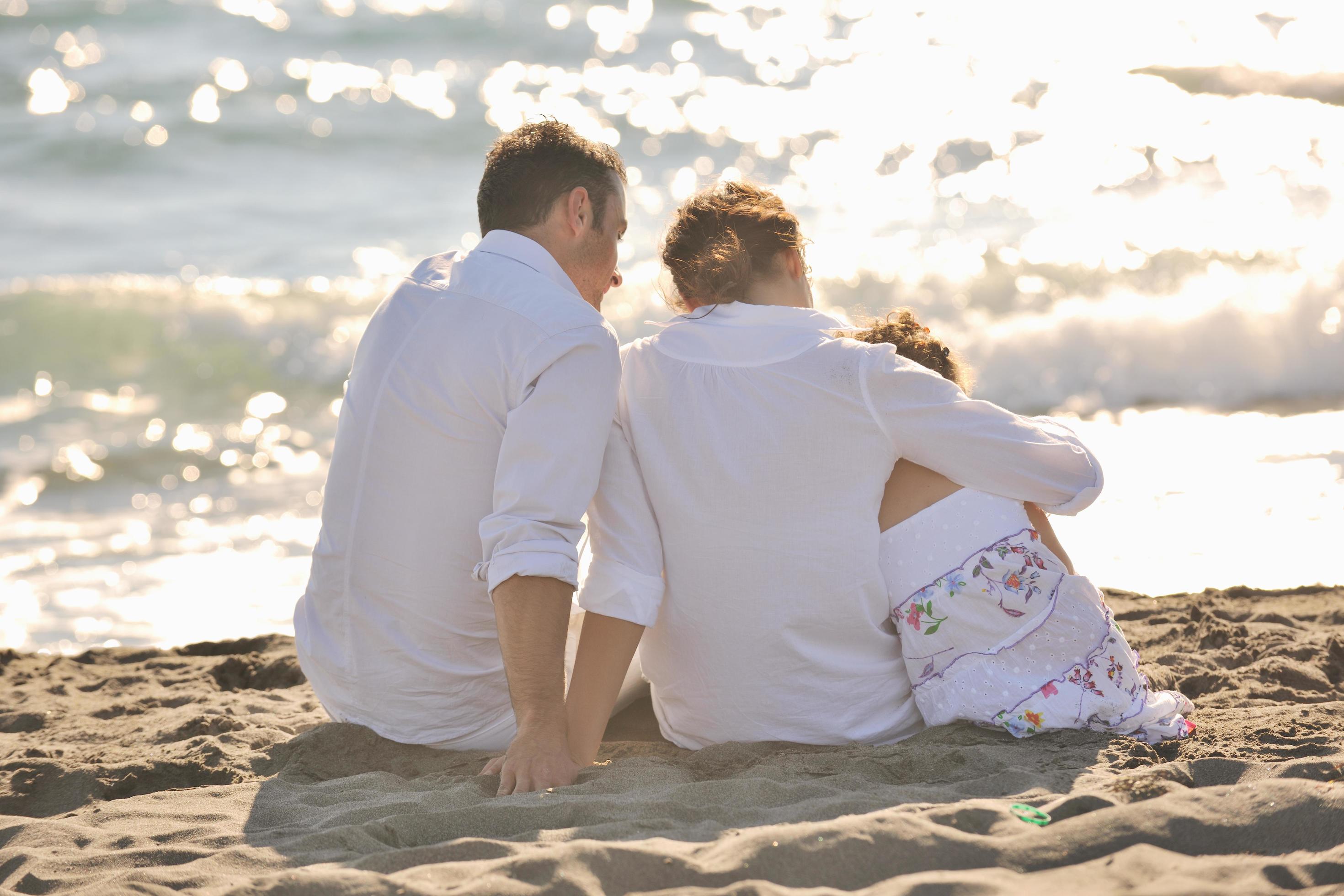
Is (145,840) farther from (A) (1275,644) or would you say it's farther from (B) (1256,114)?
(B) (1256,114)

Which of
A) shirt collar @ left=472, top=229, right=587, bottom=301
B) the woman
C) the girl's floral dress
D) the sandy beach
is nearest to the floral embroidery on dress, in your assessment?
the girl's floral dress

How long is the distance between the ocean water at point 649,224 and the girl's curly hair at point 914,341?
678mm

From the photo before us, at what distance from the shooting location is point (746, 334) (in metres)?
2.52

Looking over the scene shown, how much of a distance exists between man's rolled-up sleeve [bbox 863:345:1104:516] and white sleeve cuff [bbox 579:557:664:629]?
0.59 meters

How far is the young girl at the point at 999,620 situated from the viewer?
8.04 ft

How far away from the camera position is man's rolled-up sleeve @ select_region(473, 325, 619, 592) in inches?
93.4

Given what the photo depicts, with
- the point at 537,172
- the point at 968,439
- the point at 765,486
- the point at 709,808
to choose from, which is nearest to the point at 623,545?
the point at 765,486

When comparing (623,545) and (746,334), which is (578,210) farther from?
(623,545)

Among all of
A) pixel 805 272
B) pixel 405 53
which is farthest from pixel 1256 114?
pixel 805 272

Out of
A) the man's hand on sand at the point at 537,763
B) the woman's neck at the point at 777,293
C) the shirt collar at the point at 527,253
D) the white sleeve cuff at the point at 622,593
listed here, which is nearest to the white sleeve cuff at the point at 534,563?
the white sleeve cuff at the point at 622,593

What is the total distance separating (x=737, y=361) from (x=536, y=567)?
0.60 meters

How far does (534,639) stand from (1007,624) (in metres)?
0.97

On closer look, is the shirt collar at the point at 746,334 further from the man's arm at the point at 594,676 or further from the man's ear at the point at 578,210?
the man's arm at the point at 594,676

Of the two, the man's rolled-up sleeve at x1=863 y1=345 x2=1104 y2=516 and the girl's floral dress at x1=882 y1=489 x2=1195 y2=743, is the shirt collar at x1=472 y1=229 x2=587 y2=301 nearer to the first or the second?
the man's rolled-up sleeve at x1=863 y1=345 x2=1104 y2=516
